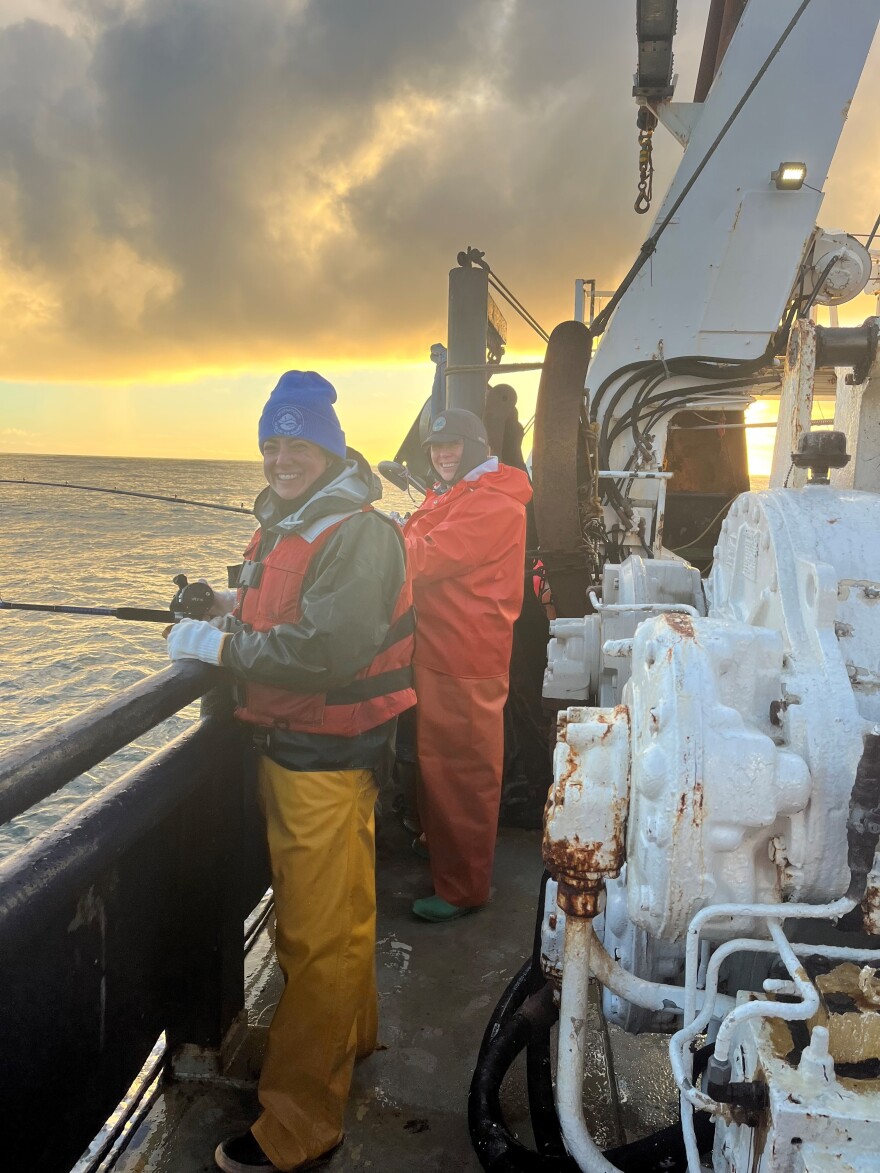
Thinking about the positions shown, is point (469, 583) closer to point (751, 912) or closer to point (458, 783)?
point (458, 783)

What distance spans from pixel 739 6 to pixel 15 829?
7.78 meters

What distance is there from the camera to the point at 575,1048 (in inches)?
44.9

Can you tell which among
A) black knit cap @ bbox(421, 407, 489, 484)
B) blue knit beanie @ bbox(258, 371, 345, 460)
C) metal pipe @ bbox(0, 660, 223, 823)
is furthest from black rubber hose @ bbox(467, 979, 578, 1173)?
black knit cap @ bbox(421, 407, 489, 484)

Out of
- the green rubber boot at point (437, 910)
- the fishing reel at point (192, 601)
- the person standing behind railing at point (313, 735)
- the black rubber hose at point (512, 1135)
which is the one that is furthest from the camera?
the green rubber boot at point (437, 910)

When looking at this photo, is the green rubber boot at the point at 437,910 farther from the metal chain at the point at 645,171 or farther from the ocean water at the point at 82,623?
the metal chain at the point at 645,171

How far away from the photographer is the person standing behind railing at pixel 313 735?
1.78 meters

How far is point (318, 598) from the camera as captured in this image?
180 centimetres

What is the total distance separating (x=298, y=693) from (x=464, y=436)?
5.26 feet

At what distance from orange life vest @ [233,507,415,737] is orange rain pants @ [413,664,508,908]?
2.91 ft

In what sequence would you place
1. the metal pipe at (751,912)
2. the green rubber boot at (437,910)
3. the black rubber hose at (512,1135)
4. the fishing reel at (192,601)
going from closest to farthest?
the metal pipe at (751,912), the black rubber hose at (512,1135), the fishing reel at (192,601), the green rubber boot at (437,910)

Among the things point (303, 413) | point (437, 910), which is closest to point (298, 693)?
point (303, 413)

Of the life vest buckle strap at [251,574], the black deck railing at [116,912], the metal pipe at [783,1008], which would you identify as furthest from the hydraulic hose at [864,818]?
the life vest buckle strap at [251,574]

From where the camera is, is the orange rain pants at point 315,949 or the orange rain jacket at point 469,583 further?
the orange rain jacket at point 469,583

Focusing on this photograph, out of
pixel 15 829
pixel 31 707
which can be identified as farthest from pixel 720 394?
pixel 31 707
